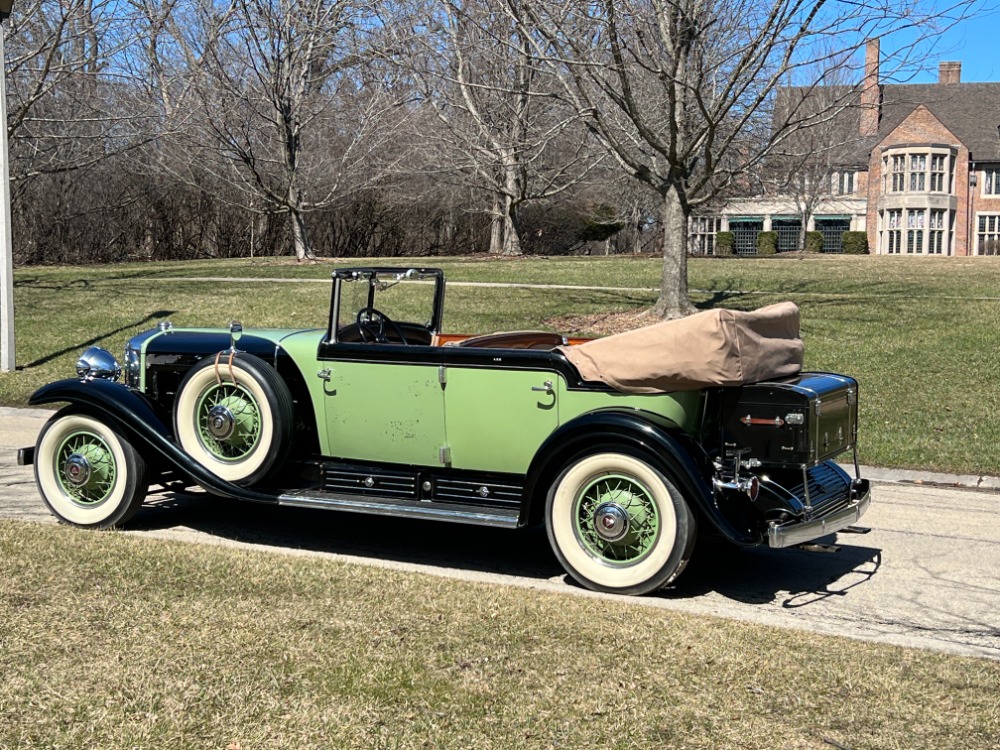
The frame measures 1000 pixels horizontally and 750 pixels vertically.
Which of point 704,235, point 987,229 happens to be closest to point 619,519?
point 704,235

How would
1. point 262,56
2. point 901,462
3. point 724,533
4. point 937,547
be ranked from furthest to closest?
point 262,56 → point 901,462 → point 937,547 → point 724,533

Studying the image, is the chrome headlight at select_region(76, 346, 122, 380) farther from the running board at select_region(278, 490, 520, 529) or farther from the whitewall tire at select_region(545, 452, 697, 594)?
the whitewall tire at select_region(545, 452, 697, 594)

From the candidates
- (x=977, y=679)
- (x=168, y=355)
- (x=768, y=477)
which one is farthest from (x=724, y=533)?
(x=168, y=355)

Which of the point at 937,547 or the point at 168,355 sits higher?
the point at 168,355

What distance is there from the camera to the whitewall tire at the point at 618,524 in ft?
19.0

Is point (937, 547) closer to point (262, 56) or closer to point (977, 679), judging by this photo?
point (977, 679)

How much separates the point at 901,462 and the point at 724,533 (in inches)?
191

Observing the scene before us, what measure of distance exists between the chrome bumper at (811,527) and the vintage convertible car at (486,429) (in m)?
0.01

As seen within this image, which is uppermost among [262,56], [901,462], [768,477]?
[262,56]

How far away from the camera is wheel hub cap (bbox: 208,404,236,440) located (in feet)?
22.2

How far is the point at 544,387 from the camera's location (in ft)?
20.4

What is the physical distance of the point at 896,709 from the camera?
165 inches

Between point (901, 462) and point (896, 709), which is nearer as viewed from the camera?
point (896, 709)

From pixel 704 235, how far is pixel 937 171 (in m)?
11.9
